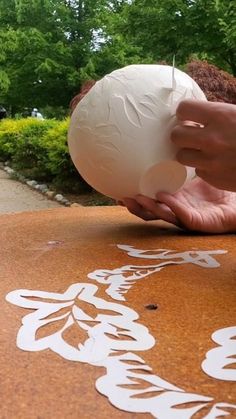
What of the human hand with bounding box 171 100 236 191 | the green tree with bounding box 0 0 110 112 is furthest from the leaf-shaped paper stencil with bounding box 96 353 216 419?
the green tree with bounding box 0 0 110 112

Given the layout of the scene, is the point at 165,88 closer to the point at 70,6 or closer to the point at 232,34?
the point at 232,34

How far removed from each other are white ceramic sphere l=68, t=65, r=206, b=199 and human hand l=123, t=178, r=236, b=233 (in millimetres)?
63

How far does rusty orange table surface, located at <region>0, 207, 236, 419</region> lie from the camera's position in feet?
1.56

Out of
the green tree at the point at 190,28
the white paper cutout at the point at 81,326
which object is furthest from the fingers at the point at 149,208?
the green tree at the point at 190,28

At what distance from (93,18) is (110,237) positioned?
25.5ft

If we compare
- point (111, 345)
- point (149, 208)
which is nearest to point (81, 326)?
point (111, 345)

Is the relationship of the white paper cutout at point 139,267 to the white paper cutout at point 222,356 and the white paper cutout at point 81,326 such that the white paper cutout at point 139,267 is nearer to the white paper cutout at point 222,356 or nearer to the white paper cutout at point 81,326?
the white paper cutout at point 81,326

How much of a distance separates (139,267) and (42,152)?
195 inches

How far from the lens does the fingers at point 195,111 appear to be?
844 mm

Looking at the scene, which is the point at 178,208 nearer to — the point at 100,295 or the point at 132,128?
the point at 132,128

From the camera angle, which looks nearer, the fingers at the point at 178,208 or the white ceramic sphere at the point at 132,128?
the white ceramic sphere at the point at 132,128

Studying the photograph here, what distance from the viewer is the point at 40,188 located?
5.49m

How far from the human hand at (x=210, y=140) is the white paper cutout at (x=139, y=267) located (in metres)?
0.17

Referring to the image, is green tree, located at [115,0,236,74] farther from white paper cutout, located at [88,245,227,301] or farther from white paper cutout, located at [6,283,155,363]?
white paper cutout, located at [6,283,155,363]
